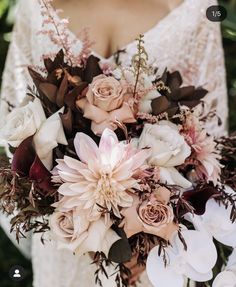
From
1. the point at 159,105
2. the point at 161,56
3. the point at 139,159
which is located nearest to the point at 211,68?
the point at 161,56

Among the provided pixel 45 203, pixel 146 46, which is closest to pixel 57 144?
pixel 45 203

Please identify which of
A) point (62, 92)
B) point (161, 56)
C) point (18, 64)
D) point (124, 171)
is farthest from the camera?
point (18, 64)

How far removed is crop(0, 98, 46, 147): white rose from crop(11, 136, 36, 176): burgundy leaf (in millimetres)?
11

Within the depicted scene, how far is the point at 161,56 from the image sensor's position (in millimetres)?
1189

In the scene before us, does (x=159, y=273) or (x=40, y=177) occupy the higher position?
(x=40, y=177)

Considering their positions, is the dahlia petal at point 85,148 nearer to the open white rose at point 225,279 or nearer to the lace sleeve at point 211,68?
the open white rose at point 225,279

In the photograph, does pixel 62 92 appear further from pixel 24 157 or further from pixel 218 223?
pixel 218 223

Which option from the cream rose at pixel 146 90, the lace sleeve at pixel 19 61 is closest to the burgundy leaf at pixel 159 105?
the cream rose at pixel 146 90

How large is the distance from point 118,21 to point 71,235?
0.53 meters

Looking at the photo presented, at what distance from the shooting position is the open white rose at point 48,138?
0.89m

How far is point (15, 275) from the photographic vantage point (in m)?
1.03

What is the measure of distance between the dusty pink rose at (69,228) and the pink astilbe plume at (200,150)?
0.68 ft

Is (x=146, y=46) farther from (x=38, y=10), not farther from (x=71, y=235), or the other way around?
(x=71, y=235)

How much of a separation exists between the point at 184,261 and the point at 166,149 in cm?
17
